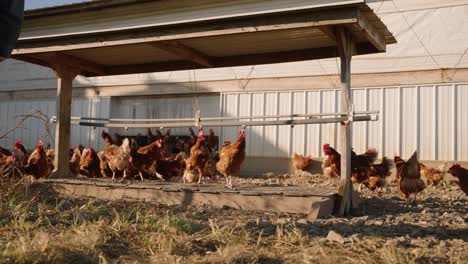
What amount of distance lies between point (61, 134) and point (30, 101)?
36.1ft

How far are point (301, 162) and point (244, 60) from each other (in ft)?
18.8

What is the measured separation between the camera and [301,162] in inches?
527

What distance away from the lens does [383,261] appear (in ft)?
11.7

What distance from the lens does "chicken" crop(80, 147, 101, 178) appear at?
10.4 metres

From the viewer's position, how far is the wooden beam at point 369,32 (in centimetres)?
575

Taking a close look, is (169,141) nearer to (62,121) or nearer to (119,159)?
(119,159)

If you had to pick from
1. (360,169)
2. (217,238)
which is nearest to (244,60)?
(360,169)

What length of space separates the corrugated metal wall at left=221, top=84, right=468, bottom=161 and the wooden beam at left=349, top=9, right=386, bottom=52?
6.16m

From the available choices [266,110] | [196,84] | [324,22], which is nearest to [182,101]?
[196,84]

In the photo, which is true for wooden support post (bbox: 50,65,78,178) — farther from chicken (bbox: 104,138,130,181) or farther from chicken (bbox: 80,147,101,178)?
chicken (bbox: 80,147,101,178)

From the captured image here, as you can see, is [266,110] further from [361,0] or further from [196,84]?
[361,0]

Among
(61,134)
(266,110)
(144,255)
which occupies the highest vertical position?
(266,110)

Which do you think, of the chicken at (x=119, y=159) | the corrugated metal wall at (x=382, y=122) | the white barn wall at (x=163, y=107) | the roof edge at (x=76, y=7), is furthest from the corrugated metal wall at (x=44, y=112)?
the roof edge at (x=76, y=7)

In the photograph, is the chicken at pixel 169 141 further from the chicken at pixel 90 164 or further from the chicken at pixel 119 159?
the chicken at pixel 119 159
